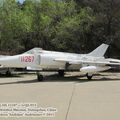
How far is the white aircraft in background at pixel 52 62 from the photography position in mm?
23688

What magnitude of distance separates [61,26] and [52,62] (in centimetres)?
1319

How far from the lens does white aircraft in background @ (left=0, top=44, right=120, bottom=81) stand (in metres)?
23.7

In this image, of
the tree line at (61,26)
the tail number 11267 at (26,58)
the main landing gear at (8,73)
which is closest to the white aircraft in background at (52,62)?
the tail number 11267 at (26,58)

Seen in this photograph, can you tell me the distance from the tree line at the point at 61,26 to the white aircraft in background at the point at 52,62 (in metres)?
10.2

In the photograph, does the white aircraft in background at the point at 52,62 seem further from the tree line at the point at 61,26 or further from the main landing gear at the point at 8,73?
the tree line at the point at 61,26

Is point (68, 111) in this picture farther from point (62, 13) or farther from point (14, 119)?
point (62, 13)

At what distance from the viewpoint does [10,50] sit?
1412 inches

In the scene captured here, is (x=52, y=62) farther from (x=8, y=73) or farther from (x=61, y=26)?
(x=61, y=26)

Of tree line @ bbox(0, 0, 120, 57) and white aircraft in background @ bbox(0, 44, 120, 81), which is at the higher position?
white aircraft in background @ bbox(0, 44, 120, 81)

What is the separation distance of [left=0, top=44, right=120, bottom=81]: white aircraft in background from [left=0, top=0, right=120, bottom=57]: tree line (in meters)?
A: 10.2

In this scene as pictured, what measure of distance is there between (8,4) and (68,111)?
1035 inches

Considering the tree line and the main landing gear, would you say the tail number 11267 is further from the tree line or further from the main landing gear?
the tree line

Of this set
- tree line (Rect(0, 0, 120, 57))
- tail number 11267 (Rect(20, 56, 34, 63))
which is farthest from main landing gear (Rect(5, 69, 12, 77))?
tree line (Rect(0, 0, 120, 57))

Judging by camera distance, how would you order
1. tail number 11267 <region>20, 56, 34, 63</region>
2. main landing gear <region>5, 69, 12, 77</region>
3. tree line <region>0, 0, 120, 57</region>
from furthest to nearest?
tree line <region>0, 0, 120, 57</region> → main landing gear <region>5, 69, 12, 77</region> → tail number 11267 <region>20, 56, 34, 63</region>
